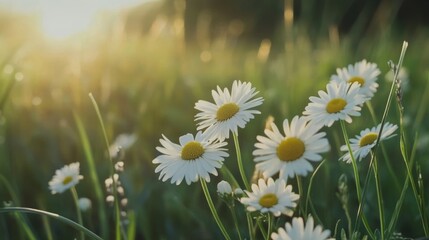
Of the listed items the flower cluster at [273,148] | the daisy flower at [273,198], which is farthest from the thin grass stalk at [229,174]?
the daisy flower at [273,198]

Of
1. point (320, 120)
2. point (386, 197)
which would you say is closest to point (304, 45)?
point (386, 197)

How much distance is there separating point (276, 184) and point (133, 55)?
1.88 m

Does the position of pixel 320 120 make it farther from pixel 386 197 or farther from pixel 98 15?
pixel 98 15

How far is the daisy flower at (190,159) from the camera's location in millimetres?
609

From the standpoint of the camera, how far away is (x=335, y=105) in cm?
64

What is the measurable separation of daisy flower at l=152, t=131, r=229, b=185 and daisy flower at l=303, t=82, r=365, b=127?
0.32 ft

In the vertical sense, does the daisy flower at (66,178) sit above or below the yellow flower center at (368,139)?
above

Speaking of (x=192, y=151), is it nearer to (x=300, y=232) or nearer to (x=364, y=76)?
(x=300, y=232)

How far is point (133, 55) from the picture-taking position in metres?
2.40

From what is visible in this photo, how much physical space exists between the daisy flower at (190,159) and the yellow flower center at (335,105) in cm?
11

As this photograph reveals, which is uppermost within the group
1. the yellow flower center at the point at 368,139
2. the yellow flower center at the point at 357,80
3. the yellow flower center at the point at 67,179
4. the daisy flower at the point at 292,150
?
the yellow flower center at the point at 357,80

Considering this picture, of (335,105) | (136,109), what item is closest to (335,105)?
(335,105)

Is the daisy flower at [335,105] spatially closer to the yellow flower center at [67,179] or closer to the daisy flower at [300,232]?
the daisy flower at [300,232]

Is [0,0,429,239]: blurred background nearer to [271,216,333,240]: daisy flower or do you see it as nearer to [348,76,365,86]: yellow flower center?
[348,76,365,86]: yellow flower center
